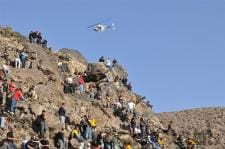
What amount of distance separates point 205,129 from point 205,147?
8537mm

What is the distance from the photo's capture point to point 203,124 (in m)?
68.3

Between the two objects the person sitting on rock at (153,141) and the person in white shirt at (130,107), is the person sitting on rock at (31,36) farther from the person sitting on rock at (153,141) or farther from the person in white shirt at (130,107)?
the person sitting on rock at (153,141)

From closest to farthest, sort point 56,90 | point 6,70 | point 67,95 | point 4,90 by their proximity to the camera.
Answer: point 4,90
point 6,70
point 56,90
point 67,95

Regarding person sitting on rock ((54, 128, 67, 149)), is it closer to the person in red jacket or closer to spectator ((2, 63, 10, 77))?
the person in red jacket

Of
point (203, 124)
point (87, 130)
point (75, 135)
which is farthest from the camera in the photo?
point (203, 124)

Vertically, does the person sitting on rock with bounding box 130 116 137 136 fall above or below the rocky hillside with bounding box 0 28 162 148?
below

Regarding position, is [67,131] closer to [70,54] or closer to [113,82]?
[113,82]

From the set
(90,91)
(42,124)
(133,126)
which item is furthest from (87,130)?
(90,91)

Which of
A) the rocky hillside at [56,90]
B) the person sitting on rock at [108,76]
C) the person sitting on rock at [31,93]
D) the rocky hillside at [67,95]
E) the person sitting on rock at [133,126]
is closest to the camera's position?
the rocky hillside at [67,95]

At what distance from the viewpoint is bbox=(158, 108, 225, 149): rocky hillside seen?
61469 millimetres

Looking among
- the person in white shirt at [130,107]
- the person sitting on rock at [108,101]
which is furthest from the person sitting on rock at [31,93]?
the person in white shirt at [130,107]

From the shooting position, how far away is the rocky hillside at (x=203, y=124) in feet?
202

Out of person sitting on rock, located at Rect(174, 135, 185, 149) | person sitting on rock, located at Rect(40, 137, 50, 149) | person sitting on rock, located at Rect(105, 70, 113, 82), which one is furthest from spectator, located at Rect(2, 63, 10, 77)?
person sitting on rock, located at Rect(174, 135, 185, 149)

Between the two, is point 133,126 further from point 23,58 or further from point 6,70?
point 6,70
